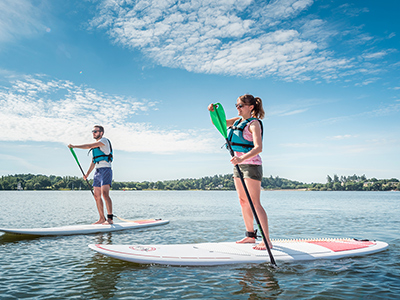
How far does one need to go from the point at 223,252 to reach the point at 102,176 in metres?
5.07

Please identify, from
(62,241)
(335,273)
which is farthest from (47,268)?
(335,273)

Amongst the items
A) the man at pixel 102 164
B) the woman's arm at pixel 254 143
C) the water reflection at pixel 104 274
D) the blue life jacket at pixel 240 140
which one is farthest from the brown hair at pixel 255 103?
the man at pixel 102 164

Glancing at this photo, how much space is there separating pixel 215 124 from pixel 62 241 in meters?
5.10

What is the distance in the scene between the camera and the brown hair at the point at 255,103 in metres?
5.64

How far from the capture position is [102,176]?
353 inches

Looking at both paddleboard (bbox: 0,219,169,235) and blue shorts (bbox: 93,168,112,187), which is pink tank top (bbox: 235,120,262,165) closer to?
blue shorts (bbox: 93,168,112,187)

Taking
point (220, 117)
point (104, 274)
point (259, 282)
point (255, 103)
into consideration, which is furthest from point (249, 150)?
point (104, 274)

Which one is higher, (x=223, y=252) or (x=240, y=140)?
(x=240, y=140)

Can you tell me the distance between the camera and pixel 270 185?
165 meters

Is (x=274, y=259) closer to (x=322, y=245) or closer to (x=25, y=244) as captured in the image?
(x=322, y=245)

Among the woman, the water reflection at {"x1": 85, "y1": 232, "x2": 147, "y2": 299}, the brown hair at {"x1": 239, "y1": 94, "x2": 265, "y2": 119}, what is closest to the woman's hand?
the woman

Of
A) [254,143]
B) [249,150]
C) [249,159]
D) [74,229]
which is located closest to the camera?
[254,143]

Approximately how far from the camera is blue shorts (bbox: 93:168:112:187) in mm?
8945

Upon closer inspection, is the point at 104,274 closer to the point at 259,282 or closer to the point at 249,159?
the point at 259,282
